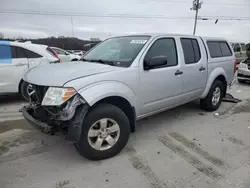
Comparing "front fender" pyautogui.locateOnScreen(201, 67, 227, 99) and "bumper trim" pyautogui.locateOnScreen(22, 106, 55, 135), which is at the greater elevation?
"front fender" pyautogui.locateOnScreen(201, 67, 227, 99)

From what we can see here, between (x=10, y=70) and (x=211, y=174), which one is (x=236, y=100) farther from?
(x=10, y=70)

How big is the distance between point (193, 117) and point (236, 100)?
2320 mm

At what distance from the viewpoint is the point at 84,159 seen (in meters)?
2.84

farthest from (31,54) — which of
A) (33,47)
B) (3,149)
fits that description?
(3,149)

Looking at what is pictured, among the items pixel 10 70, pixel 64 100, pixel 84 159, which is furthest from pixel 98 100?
pixel 10 70

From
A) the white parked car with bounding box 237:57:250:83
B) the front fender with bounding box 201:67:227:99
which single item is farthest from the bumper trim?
the white parked car with bounding box 237:57:250:83

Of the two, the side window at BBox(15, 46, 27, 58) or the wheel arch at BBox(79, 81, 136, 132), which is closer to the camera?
the wheel arch at BBox(79, 81, 136, 132)

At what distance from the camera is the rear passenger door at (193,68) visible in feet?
12.8

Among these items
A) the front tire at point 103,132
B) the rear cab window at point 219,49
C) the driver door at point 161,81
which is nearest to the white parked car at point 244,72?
the rear cab window at point 219,49

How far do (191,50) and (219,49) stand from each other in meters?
1.32

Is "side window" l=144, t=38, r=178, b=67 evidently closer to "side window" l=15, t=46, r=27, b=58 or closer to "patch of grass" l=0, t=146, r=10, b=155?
"patch of grass" l=0, t=146, r=10, b=155

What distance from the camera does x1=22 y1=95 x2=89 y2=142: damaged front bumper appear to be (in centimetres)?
240

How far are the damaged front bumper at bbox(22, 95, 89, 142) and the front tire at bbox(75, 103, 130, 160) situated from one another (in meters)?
0.12

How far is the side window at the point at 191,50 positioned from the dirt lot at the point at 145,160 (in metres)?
1.35
